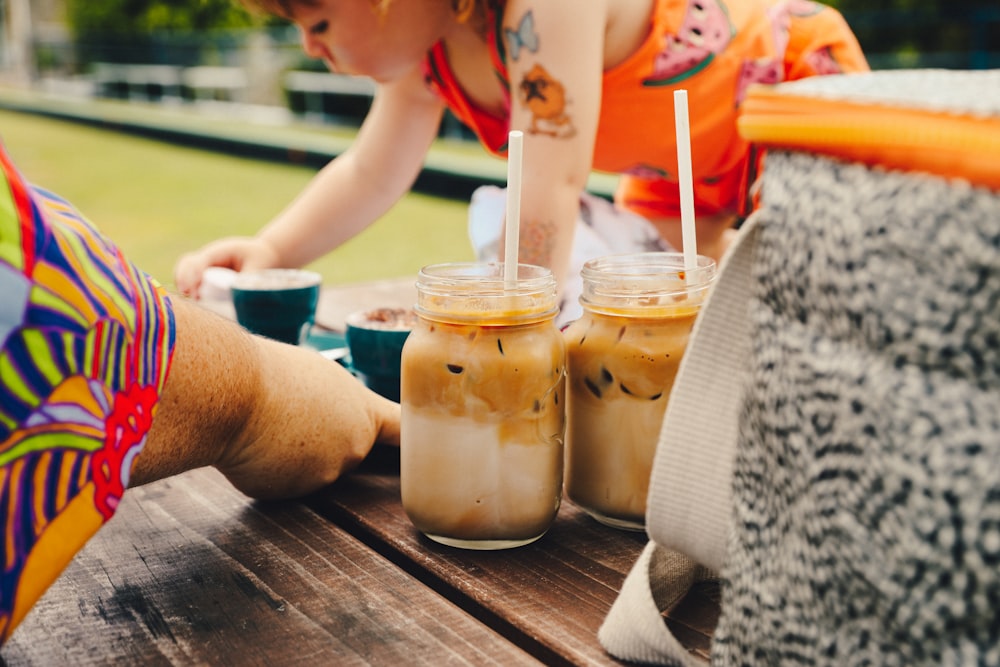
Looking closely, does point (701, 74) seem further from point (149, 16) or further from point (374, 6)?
point (149, 16)

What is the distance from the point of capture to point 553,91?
4.11ft

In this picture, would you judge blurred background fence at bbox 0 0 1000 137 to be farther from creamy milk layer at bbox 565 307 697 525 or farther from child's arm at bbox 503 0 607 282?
A: creamy milk layer at bbox 565 307 697 525

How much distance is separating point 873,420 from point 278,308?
0.89 metres

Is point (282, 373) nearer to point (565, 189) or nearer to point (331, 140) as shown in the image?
point (565, 189)

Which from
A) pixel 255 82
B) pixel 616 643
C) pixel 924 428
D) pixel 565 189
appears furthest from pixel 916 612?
pixel 255 82

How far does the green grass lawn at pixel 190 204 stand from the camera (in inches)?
171

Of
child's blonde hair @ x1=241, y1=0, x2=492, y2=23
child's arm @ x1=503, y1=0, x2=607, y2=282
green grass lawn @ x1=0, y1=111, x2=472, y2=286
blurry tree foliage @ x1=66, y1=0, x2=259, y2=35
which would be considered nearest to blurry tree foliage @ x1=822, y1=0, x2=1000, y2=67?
green grass lawn @ x1=0, y1=111, x2=472, y2=286

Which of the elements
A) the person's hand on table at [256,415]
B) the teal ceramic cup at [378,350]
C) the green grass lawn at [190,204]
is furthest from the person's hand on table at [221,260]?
the green grass lawn at [190,204]

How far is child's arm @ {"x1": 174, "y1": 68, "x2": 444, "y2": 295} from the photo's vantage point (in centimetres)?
166

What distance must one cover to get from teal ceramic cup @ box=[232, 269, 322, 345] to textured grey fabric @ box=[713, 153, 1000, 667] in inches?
31.4

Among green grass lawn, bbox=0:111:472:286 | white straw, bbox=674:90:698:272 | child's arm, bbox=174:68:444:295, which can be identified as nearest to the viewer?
white straw, bbox=674:90:698:272

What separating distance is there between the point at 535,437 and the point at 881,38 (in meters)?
8.35

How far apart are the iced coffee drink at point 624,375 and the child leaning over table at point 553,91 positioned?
0.48m

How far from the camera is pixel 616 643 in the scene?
560 millimetres
